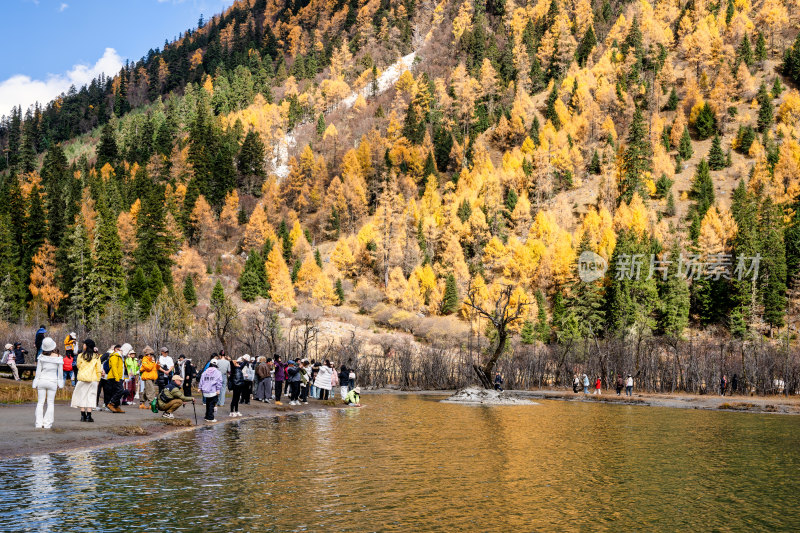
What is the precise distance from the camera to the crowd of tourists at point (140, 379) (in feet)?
56.4

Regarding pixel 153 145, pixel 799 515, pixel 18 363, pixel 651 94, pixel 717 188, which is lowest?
pixel 799 515

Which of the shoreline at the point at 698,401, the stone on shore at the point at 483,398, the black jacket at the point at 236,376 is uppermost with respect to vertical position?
the black jacket at the point at 236,376

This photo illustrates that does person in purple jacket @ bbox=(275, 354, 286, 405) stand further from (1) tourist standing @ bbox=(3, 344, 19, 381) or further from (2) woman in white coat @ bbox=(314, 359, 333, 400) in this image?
(1) tourist standing @ bbox=(3, 344, 19, 381)

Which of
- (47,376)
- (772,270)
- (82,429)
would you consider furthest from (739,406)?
(772,270)

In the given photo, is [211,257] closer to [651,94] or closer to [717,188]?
[717,188]

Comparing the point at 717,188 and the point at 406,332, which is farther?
the point at 717,188

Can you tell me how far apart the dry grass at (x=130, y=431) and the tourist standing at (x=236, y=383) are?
21.4 feet

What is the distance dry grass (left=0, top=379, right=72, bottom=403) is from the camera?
24.8 m

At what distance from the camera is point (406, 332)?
98375 mm

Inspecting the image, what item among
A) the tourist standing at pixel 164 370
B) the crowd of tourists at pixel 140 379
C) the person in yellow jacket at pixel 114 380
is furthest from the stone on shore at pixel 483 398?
the person in yellow jacket at pixel 114 380

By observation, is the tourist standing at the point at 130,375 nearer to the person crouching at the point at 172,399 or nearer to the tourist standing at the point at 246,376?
the person crouching at the point at 172,399

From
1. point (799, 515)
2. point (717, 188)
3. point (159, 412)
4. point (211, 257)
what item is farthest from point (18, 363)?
point (717, 188)

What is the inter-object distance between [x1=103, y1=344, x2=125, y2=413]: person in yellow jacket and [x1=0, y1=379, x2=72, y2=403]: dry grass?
4555 mm

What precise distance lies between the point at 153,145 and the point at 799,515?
539 feet
